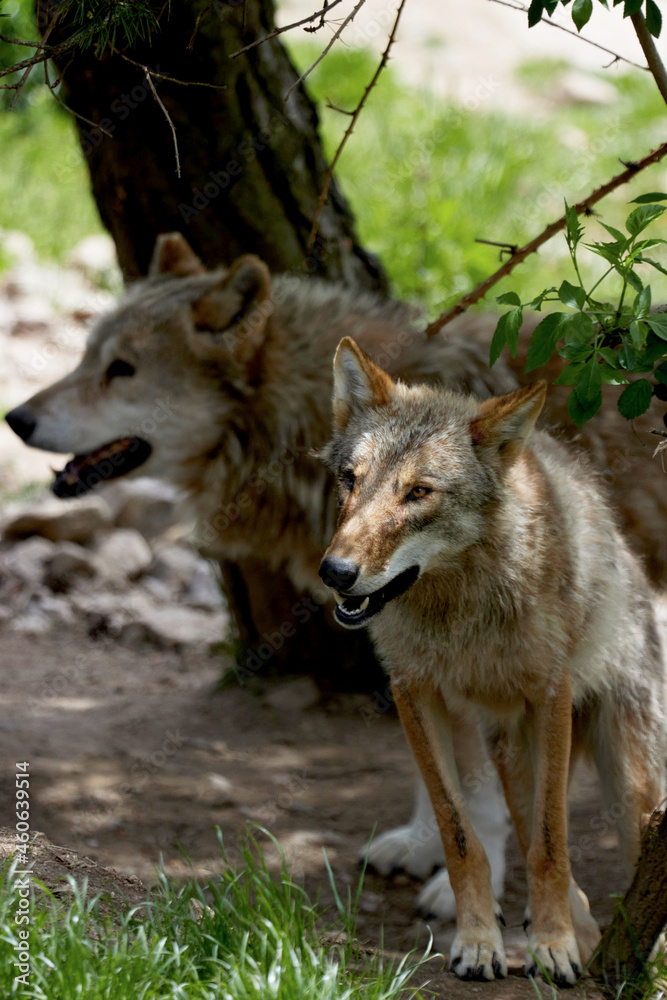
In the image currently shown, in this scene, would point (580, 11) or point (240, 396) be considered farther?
point (240, 396)

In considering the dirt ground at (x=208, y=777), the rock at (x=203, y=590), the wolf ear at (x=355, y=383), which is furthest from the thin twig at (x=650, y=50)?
the rock at (x=203, y=590)

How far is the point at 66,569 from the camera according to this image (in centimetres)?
762

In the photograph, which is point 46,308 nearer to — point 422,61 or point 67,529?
point 67,529

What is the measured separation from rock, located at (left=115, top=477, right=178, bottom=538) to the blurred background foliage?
2.82m

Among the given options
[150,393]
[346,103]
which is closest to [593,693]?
[150,393]

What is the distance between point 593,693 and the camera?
3830 millimetres

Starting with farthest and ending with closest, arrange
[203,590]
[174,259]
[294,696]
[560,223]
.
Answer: [203,590] < [294,696] < [174,259] < [560,223]

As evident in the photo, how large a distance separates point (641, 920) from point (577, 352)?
1.81m

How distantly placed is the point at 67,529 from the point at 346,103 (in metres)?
7.04

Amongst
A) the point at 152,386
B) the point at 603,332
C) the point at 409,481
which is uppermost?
the point at 152,386

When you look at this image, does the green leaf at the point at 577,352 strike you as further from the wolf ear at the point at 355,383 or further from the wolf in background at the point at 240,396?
the wolf in background at the point at 240,396

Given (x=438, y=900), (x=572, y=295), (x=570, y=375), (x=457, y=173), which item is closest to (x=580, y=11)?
(x=572, y=295)

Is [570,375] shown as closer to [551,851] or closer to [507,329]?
[507,329]

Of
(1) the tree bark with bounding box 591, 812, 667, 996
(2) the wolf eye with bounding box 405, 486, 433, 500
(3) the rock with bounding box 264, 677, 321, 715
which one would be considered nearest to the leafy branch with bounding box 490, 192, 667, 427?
(2) the wolf eye with bounding box 405, 486, 433, 500
